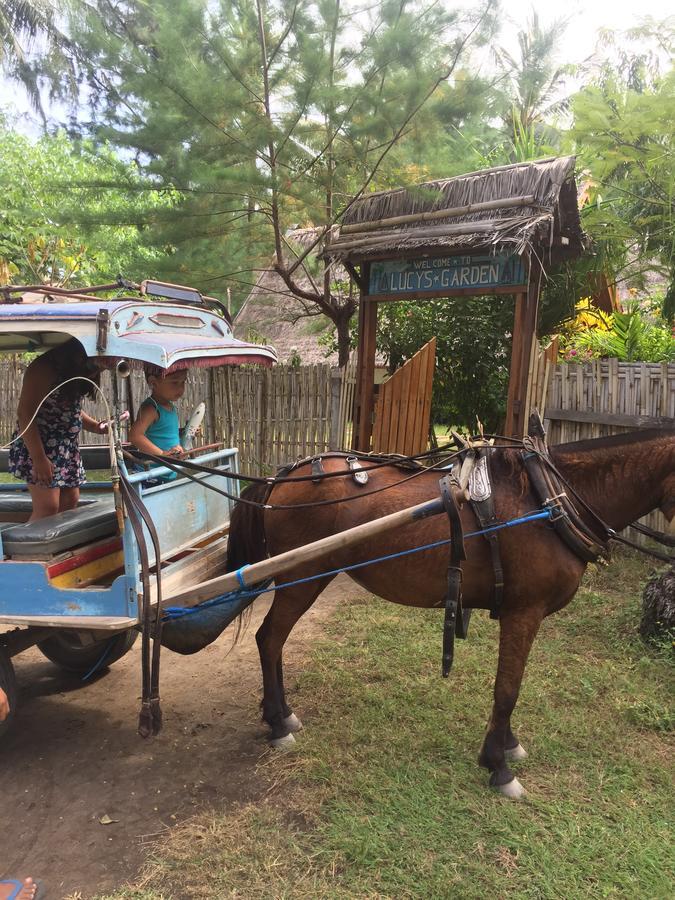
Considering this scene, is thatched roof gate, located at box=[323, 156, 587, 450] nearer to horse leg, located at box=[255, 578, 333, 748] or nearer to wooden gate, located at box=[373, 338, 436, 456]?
wooden gate, located at box=[373, 338, 436, 456]

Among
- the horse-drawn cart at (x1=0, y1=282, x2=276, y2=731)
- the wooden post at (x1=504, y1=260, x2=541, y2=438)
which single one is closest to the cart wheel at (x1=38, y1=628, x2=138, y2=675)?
the horse-drawn cart at (x1=0, y1=282, x2=276, y2=731)

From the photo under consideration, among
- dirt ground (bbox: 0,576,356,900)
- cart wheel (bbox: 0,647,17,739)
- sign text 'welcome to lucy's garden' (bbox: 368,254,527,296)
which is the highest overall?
sign text 'welcome to lucy's garden' (bbox: 368,254,527,296)

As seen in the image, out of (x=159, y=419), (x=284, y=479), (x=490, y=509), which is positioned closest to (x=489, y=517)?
(x=490, y=509)

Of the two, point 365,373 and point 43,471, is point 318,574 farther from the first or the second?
point 365,373

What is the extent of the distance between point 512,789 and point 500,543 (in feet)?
3.81

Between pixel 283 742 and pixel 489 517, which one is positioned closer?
pixel 489 517

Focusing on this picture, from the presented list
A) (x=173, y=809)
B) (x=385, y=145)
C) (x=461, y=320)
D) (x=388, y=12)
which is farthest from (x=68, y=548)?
(x=461, y=320)

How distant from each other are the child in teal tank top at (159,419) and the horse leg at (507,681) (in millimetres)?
1984

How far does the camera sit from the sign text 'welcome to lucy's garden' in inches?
228

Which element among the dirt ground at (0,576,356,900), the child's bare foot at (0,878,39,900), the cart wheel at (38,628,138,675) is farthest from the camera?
the cart wheel at (38,628,138,675)

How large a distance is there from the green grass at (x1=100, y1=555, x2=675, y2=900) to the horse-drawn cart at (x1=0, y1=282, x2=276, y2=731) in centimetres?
109

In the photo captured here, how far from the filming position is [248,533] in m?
3.54

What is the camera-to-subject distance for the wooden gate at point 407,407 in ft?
21.9

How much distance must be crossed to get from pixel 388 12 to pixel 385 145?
1.12 metres
